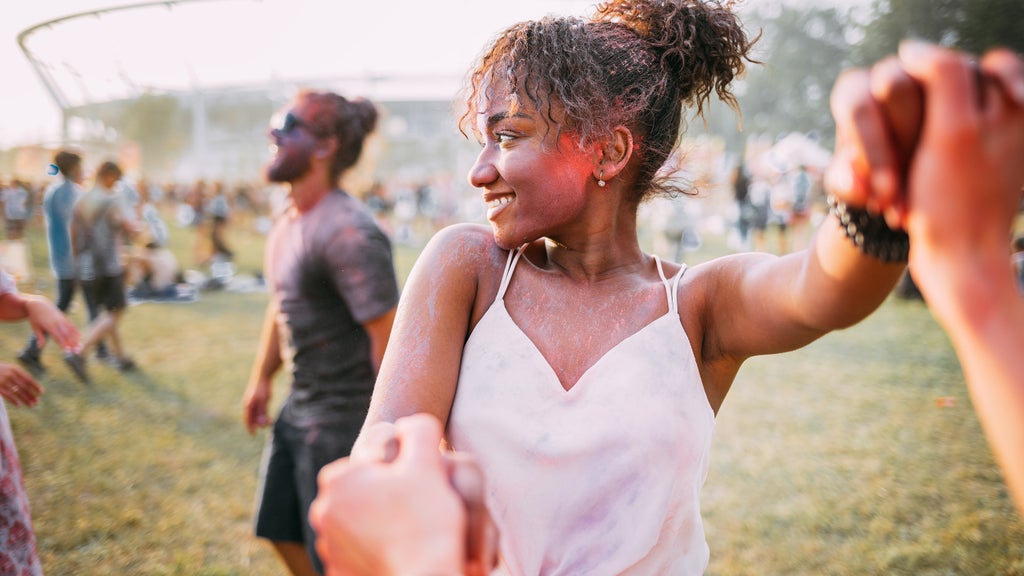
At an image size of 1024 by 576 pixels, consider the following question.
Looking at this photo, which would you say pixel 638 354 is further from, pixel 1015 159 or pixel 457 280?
pixel 1015 159

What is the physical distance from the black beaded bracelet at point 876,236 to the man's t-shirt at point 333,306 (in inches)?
84.5

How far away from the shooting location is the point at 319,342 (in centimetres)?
305

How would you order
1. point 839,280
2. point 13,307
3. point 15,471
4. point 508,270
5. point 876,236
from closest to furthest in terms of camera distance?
point 876,236
point 839,280
point 508,270
point 15,471
point 13,307

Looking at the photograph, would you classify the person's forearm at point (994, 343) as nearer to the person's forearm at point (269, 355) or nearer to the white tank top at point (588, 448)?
the white tank top at point (588, 448)

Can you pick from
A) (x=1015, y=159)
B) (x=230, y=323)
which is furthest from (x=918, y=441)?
(x=230, y=323)

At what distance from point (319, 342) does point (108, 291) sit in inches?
246

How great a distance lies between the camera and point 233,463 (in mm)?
5293

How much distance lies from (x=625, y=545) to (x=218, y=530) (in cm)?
360

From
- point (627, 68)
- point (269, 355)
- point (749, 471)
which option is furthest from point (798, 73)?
point (627, 68)

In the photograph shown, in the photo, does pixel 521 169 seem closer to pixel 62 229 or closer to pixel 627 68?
pixel 627 68

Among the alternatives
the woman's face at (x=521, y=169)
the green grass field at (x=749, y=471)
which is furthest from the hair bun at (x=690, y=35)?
the green grass field at (x=749, y=471)

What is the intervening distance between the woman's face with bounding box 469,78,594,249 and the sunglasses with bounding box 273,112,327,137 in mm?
2001

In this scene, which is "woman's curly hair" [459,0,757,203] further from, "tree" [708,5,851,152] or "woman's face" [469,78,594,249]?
"tree" [708,5,851,152]

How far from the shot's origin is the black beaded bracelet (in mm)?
1035
